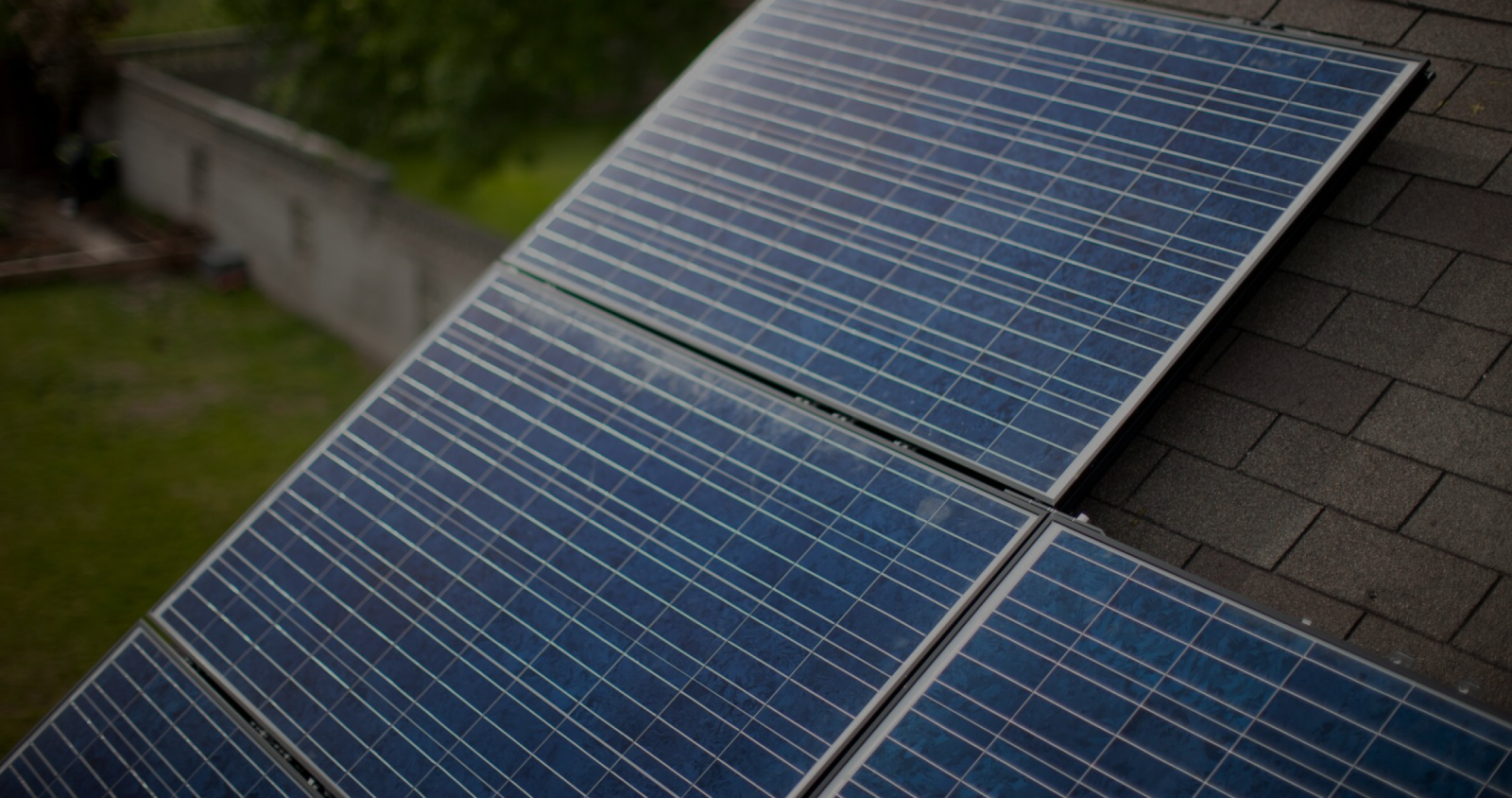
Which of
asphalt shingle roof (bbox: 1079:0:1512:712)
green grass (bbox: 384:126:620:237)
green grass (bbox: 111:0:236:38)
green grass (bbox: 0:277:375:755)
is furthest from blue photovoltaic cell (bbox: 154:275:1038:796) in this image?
green grass (bbox: 111:0:236:38)

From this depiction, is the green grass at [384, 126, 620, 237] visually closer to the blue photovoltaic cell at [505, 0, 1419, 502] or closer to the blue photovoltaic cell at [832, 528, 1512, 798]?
the blue photovoltaic cell at [505, 0, 1419, 502]

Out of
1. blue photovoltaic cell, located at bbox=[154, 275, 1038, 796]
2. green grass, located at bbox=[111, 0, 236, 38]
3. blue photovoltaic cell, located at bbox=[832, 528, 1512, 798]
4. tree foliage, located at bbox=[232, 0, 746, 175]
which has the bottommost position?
blue photovoltaic cell, located at bbox=[154, 275, 1038, 796]

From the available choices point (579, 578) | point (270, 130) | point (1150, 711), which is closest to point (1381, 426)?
point (1150, 711)

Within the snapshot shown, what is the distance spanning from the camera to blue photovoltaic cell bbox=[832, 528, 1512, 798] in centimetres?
346

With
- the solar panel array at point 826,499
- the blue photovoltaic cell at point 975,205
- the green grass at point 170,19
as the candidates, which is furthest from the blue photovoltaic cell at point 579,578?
the green grass at point 170,19

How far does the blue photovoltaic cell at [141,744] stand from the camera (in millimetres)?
4863

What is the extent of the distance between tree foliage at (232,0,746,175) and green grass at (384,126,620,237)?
2.27 metres

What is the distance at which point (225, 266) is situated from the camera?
1772cm

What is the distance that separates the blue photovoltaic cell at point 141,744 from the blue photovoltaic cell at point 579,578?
0.17 meters

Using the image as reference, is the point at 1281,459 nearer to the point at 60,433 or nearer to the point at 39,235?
the point at 60,433

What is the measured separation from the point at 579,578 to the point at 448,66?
12573 mm

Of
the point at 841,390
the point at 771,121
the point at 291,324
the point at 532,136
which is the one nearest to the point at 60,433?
the point at 291,324

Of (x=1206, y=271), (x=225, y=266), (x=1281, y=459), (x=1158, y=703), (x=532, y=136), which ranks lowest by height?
(x=225, y=266)

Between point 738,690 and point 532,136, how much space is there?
575 inches
